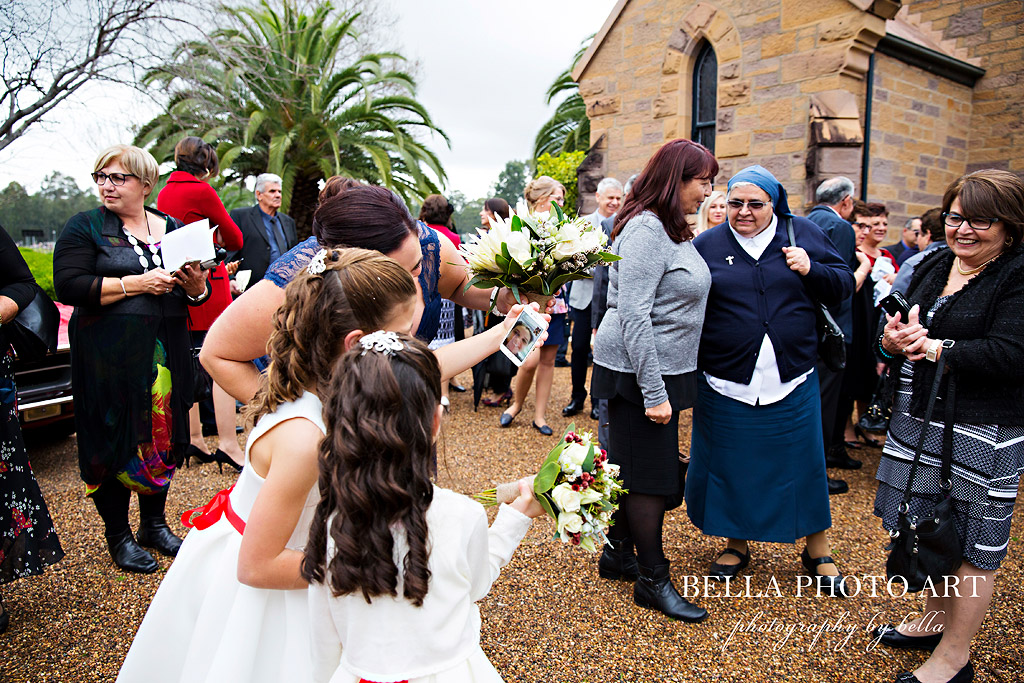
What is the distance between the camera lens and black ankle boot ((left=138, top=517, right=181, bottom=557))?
3.72 m

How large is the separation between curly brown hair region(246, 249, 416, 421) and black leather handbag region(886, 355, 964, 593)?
7.47 ft

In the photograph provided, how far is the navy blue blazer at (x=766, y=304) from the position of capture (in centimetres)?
315

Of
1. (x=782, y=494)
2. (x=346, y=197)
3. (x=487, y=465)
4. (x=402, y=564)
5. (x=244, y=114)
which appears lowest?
(x=487, y=465)

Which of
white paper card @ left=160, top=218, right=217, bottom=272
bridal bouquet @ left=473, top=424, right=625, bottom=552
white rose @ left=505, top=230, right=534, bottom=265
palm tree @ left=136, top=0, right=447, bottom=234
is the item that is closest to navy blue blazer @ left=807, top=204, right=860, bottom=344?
white rose @ left=505, top=230, right=534, bottom=265

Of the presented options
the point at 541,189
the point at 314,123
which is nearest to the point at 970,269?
the point at 541,189

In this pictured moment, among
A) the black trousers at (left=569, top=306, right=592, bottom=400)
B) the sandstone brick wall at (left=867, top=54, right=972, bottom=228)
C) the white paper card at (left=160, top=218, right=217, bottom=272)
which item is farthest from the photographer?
the sandstone brick wall at (left=867, top=54, right=972, bottom=228)

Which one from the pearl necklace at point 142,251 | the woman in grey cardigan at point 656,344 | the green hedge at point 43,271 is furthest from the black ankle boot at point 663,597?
the green hedge at point 43,271

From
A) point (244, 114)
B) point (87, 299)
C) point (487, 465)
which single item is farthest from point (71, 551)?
point (244, 114)

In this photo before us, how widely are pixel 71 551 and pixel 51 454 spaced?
7.55 feet

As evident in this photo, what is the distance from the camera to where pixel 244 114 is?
12633 mm

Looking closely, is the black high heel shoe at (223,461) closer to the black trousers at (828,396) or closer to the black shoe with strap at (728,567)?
the black shoe with strap at (728,567)

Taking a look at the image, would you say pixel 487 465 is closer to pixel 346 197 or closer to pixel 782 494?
pixel 782 494

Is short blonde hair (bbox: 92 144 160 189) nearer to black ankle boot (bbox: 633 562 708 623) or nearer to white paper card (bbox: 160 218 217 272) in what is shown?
white paper card (bbox: 160 218 217 272)

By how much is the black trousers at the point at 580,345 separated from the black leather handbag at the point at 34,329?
4.55m
